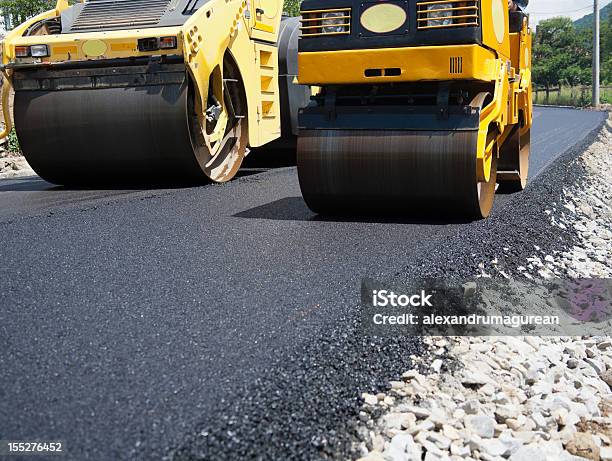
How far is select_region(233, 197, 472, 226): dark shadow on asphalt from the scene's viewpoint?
5316 millimetres

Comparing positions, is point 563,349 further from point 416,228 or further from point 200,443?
point 200,443

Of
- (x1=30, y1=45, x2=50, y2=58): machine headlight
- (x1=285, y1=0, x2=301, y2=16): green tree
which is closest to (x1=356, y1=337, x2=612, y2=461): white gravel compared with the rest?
(x1=30, y1=45, x2=50, y2=58): machine headlight

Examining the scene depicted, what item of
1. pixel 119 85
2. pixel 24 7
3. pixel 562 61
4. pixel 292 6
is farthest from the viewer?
pixel 562 61

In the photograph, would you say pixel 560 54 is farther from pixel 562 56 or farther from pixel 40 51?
pixel 40 51

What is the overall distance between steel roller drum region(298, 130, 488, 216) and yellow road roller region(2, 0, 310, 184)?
186cm

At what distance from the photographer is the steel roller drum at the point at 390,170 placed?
16.1ft

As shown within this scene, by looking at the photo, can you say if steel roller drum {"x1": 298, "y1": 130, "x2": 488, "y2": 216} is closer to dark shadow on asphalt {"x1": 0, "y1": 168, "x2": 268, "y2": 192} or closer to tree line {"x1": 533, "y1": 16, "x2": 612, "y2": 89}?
dark shadow on asphalt {"x1": 0, "y1": 168, "x2": 268, "y2": 192}

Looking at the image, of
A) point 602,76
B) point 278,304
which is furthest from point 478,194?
point 602,76

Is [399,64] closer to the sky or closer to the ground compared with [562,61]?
closer to the ground

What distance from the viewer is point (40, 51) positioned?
679 cm

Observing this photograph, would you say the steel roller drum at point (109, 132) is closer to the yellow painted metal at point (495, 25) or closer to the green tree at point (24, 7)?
the yellow painted metal at point (495, 25)

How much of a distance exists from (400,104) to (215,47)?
2.49 metres

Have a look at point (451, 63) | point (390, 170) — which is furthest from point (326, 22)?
point (390, 170)

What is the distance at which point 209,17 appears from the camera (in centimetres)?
693
